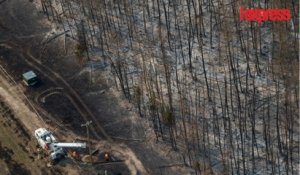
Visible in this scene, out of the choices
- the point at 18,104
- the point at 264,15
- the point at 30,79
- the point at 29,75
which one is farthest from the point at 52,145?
the point at 264,15

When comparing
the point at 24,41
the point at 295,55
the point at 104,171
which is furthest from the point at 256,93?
the point at 24,41

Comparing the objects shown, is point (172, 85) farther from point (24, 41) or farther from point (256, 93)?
point (24, 41)

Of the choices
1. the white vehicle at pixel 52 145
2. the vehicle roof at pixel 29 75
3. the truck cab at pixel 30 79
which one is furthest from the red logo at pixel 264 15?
the white vehicle at pixel 52 145

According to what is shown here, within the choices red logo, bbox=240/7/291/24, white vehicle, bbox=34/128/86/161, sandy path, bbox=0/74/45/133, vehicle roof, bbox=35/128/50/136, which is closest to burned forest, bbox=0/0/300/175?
red logo, bbox=240/7/291/24

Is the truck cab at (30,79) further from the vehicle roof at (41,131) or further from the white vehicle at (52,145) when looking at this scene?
the white vehicle at (52,145)

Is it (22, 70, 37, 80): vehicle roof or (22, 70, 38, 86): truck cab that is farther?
(22, 70, 37, 80): vehicle roof

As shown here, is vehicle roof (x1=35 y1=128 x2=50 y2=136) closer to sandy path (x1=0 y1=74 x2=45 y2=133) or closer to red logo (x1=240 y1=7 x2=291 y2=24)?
sandy path (x1=0 y1=74 x2=45 y2=133)

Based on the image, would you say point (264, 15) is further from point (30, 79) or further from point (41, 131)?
point (41, 131)
